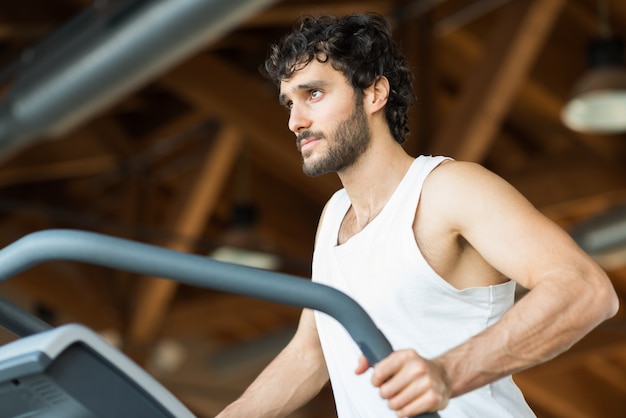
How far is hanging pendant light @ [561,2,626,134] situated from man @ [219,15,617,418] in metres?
3.09

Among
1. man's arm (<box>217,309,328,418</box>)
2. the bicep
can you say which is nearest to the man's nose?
the bicep

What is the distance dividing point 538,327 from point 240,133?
19.3 ft

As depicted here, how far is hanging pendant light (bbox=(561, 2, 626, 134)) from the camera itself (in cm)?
492

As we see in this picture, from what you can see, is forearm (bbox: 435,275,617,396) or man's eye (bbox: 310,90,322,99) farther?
man's eye (bbox: 310,90,322,99)

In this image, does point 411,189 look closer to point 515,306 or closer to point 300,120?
point 300,120

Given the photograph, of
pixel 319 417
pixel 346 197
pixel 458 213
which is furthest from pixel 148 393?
pixel 319 417

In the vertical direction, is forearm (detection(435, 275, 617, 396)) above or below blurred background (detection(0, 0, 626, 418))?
below

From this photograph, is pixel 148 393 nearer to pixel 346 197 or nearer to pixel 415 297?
pixel 415 297

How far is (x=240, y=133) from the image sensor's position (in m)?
7.27

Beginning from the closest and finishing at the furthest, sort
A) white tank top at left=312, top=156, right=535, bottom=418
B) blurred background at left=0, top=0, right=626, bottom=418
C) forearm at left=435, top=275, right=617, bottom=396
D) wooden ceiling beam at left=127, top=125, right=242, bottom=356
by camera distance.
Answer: forearm at left=435, top=275, right=617, bottom=396 < white tank top at left=312, top=156, right=535, bottom=418 < blurred background at left=0, top=0, right=626, bottom=418 < wooden ceiling beam at left=127, top=125, right=242, bottom=356

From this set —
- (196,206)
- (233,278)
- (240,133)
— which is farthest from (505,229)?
(196,206)

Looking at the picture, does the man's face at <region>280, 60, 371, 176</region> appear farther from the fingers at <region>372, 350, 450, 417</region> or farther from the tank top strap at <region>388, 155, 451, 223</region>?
the fingers at <region>372, 350, 450, 417</region>

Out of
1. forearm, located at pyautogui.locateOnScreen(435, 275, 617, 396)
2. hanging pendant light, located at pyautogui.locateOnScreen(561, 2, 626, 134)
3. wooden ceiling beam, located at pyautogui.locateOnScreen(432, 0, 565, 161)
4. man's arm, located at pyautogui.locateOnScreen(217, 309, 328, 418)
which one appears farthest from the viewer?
wooden ceiling beam, located at pyautogui.locateOnScreen(432, 0, 565, 161)

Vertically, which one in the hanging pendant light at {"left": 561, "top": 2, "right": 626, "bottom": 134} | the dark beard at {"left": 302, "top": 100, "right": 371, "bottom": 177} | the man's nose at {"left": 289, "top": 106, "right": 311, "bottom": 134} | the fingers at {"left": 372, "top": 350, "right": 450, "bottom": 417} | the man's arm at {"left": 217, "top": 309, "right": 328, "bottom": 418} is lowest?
the fingers at {"left": 372, "top": 350, "right": 450, "bottom": 417}
